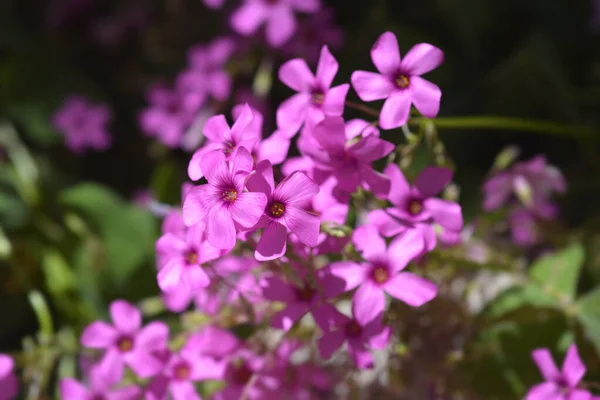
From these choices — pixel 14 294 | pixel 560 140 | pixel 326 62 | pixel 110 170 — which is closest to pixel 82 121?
pixel 110 170

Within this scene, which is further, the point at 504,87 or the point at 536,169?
the point at 504,87

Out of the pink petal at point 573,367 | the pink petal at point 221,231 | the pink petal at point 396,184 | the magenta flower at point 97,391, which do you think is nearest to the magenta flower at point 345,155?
the pink petal at point 396,184

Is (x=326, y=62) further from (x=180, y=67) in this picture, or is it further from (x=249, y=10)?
(x=180, y=67)

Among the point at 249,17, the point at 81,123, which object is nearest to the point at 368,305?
the point at 249,17

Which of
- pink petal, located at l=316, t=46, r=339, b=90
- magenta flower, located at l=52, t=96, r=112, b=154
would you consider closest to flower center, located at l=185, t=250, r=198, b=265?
pink petal, located at l=316, t=46, r=339, b=90

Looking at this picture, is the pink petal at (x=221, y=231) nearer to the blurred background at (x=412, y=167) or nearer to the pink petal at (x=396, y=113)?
the pink petal at (x=396, y=113)

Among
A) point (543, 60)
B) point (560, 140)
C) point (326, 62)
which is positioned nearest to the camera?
point (326, 62)

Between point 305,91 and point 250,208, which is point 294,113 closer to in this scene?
point 305,91
